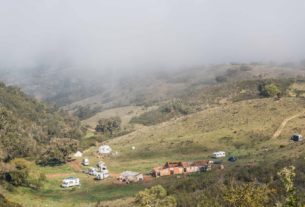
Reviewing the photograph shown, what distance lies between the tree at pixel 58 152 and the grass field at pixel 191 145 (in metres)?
A: 3.17

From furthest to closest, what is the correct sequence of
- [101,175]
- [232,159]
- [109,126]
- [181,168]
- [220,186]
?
1. [109,126]
2. [232,159]
3. [101,175]
4. [181,168]
5. [220,186]

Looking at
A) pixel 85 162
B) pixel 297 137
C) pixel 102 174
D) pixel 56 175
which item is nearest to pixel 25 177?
pixel 56 175

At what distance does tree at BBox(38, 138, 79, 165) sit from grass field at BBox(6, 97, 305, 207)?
3166 millimetres

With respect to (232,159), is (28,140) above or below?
above

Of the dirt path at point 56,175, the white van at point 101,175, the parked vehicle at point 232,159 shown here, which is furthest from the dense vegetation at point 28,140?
the parked vehicle at point 232,159

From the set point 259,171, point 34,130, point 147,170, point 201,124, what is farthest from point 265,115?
point 34,130

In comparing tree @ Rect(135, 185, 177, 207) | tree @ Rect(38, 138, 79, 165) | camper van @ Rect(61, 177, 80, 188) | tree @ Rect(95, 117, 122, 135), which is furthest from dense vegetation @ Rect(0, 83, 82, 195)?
tree @ Rect(135, 185, 177, 207)

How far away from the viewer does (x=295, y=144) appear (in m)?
86.9

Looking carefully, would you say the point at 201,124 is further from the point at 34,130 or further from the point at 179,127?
the point at 34,130

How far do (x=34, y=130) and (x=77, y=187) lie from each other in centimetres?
6409

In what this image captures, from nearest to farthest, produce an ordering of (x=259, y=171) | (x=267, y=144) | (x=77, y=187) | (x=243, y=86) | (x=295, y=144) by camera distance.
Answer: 1. (x=259, y=171)
2. (x=77, y=187)
3. (x=295, y=144)
4. (x=267, y=144)
5. (x=243, y=86)

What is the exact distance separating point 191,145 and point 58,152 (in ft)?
95.4

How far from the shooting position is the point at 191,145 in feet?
342

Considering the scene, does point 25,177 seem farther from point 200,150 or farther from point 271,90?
point 271,90
